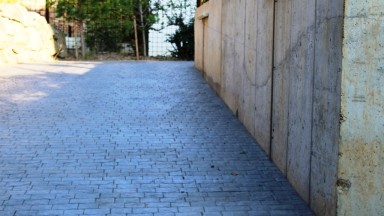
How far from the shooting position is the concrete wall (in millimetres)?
4617

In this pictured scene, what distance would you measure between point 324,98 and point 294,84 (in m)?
1.05

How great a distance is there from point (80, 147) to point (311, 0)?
3.89 meters

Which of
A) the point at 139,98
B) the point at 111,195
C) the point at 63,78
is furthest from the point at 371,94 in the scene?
the point at 63,78

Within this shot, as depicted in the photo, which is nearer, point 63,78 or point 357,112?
point 357,112

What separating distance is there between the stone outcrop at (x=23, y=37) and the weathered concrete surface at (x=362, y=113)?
53.2ft

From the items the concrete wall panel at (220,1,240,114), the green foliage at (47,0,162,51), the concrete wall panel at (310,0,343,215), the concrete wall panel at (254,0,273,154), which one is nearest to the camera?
the concrete wall panel at (310,0,343,215)

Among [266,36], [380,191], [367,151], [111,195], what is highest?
[266,36]

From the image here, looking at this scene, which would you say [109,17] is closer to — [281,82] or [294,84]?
[281,82]

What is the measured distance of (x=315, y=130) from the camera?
16.5 feet

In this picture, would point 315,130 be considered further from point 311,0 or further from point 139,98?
point 139,98

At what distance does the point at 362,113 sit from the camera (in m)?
4.36

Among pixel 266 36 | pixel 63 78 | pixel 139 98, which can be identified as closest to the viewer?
pixel 266 36

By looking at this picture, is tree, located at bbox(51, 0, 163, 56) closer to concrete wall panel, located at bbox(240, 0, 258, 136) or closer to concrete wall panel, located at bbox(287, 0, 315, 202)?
concrete wall panel, located at bbox(240, 0, 258, 136)

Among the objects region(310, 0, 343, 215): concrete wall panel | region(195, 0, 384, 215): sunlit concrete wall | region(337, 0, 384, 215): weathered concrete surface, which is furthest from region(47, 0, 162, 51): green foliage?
region(337, 0, 384, 215): weathered concrete surface
